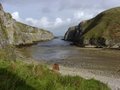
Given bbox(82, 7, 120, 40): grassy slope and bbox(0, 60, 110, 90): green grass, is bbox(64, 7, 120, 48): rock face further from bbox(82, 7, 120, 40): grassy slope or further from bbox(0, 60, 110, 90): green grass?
bbox(0, 60, 110, 90): green grass

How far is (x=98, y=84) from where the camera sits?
2089cm

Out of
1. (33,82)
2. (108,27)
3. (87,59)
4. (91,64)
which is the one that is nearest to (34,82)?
(33,82)

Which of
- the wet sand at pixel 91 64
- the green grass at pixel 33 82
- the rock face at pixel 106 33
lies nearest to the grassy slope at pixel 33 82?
the green grass at pixel 33 82

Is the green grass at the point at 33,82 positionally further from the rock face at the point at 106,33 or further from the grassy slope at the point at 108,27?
the grassy slope at the point at 108,27

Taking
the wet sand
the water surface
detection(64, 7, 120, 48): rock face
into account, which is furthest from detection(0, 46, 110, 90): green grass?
detection(64, 7, 120, 48): rock face

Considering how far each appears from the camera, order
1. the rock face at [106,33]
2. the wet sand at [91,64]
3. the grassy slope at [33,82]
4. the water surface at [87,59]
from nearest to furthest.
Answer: the grassy slope at [33,82] < the wet sand at [91,64] < the water surface at [87,59] < the rock face at [106,33]

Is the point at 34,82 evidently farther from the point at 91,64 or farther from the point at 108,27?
the point at 108,27

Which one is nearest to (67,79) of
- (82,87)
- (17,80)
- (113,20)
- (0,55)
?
(82,87)

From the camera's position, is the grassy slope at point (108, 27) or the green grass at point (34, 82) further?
the grassy slope at point (108, 27)

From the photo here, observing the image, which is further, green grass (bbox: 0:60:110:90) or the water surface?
the water surface

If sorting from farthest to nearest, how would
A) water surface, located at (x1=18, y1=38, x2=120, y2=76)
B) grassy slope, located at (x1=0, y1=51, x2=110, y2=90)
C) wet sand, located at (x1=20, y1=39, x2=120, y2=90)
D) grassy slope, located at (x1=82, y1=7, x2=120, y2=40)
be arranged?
grassy slope, located at (x1=82, y1=7, x2=120, y2=40), water surface, located at (x1=18, y1=38, x2=120, y2=76), wet sand, located at (x1=20, y1=39, x2=120, y2=90), grassy slope, located at (x1=0, y1=51, x2=110, y2=90)

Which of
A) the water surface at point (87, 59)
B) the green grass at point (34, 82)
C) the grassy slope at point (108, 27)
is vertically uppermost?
the grassy slope at point (108, 27)

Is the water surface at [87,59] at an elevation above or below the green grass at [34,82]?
below

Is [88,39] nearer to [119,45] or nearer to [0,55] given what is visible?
[119,45]
